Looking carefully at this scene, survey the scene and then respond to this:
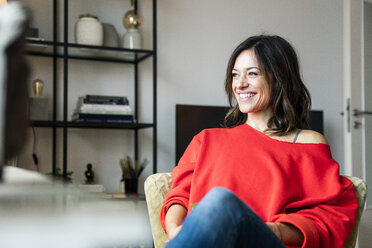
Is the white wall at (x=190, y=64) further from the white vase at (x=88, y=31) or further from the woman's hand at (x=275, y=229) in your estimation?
the woman's hand at (x=275, y=229)

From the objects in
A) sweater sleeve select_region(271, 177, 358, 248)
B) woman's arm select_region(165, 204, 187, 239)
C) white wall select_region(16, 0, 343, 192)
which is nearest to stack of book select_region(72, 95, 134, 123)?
white wall select_region(16, 0, 343, 192)

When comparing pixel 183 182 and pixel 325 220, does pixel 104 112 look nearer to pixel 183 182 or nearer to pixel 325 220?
pixel 183 182

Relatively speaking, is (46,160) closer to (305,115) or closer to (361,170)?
(305,115)

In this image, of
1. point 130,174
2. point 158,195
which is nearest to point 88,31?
point 130,174

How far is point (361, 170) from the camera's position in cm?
323

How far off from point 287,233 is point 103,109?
73.6 inches

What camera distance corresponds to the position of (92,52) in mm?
2961

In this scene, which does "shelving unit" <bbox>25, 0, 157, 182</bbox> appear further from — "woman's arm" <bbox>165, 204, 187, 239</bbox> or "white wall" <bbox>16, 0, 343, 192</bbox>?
"woman's arm" <bbox>165, 204, 187, 239</bbox>

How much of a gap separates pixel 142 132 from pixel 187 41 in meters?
0.73

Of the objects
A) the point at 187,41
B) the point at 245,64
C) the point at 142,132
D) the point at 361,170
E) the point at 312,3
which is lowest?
the point at 361,170

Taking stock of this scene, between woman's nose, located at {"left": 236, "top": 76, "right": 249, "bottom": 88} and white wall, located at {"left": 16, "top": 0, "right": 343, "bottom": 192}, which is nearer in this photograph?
woman's nose, located at {"left": 236, "top": 76, "right": 249, "bottom": 88}

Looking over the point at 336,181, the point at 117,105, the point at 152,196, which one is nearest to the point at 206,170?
the point at 152,196

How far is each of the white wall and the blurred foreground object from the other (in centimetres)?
275

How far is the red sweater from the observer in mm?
1228
